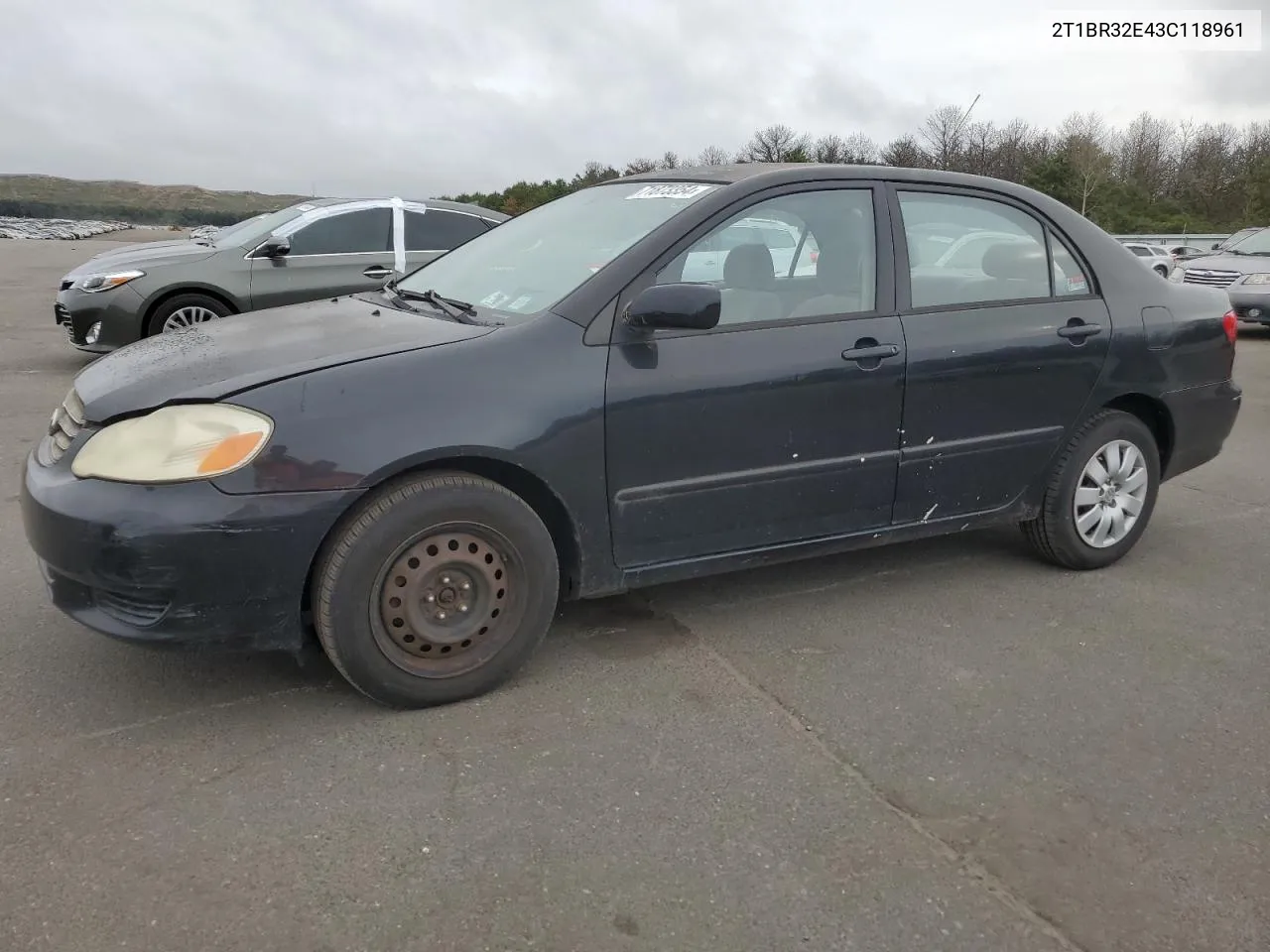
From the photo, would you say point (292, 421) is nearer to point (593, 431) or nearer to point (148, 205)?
point (593, 431)

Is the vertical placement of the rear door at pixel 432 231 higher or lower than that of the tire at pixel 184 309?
higher

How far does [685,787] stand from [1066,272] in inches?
111

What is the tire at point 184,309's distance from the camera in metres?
8.23

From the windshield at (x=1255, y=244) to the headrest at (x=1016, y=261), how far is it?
41.4ft

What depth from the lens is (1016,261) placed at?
4.16 m

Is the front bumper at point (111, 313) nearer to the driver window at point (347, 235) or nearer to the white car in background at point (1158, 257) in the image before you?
the driver window at point (347, 235)

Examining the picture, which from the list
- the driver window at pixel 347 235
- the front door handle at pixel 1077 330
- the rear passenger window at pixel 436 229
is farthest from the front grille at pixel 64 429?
the rear passenger window at pixel 436 229

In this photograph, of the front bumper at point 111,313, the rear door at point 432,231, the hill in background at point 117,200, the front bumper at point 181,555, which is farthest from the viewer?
the hill in background at point 117,200

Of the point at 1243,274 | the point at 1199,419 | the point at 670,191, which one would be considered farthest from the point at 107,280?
the point at 1243,274

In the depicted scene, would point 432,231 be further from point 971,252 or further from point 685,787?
point 685,787

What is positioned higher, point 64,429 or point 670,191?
point 670,191

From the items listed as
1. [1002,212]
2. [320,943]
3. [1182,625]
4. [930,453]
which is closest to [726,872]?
[320,943]

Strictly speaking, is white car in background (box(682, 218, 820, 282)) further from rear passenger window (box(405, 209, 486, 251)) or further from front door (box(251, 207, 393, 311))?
rear passenger window (box(405, 209, 486, 251))

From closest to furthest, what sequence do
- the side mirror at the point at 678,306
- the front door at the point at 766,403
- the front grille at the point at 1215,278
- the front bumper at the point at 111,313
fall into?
the side mirror at the point at 678,306, the front door at the point at 766,403, the front bumper at the point at 111,313, the front grille at the point at 1215,278
